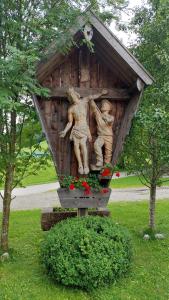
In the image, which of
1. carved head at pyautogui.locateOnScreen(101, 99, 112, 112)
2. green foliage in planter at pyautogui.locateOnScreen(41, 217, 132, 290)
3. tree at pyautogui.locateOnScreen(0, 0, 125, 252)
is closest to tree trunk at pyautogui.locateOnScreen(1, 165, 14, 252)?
tree at pyautogui.locateOnScreen(0, 0, 125, 252)

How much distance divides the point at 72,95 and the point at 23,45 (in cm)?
106

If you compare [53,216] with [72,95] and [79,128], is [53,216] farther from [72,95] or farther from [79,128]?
[72,95]

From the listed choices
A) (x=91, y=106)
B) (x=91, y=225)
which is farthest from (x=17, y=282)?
(x=91, y=106)

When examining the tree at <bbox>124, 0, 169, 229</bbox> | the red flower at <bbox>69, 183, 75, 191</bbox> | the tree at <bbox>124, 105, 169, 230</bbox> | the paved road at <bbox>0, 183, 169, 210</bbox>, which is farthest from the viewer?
the paved road at <bbox>0, 183, 169, 210</bbox>

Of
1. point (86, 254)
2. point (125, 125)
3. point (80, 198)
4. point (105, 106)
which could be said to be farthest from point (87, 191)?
point (105, 106)

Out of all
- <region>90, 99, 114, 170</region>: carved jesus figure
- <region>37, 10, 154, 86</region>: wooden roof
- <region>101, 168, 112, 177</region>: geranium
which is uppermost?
<region>37, 10, 154, 86</region>: wooden roof

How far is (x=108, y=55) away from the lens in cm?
589

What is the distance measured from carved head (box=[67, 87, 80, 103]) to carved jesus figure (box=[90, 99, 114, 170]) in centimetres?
26

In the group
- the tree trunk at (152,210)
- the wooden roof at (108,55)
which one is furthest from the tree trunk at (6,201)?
the tree trunk at (152,210)

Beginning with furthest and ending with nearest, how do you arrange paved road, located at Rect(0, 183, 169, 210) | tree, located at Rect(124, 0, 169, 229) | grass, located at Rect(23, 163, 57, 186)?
1. grass, located at Rect(23, 163, 57, 186)
2. paved road, located at Rect(0, 183, 169, 210)
3. tree, located at Rect(124, 0, 169, 229)

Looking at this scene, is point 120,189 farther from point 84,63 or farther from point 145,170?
point 84,63

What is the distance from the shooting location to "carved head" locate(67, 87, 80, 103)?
5.75 metres

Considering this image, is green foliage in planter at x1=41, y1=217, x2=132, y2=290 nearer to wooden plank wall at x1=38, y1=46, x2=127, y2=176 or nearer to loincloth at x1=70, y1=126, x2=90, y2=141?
wooden plank wall at x1=38, y1=46, x2=127, y2=176

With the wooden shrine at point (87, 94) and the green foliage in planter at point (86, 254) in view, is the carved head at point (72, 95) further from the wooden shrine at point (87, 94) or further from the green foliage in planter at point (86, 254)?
the green foliage in planter at point (86, 254)
